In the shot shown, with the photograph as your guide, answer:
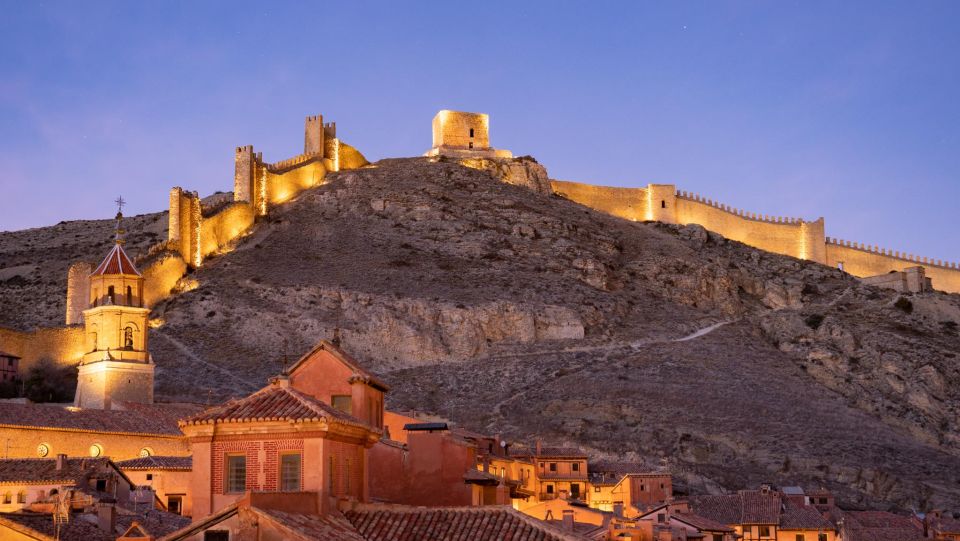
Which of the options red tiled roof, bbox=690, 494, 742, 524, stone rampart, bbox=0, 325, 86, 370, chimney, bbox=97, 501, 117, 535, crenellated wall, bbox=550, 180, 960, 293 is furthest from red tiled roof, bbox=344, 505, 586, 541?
crenellated wall, bbox=550, 180, 960, 293

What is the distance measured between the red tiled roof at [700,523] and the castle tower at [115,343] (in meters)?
26.9

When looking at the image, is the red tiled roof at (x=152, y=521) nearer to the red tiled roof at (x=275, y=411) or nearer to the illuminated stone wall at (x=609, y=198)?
the red tiled roof at (x=275, y=411)

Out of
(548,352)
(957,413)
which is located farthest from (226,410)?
(957,413)

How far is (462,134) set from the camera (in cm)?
12800

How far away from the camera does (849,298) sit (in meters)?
110

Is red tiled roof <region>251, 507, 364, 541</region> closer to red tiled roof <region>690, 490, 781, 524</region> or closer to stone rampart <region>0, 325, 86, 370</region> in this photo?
red tiled roof <region>690, 490, 781, 524</region>

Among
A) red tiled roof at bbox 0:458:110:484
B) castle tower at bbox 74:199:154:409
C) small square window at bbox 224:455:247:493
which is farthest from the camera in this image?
castle tower at bbox 74:199:154:409

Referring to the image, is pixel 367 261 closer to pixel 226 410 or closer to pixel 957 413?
pixel 957 413

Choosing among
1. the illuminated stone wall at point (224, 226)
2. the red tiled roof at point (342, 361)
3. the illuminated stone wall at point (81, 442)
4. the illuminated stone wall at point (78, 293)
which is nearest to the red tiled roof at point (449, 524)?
the red tiled roof at point (342, 361)

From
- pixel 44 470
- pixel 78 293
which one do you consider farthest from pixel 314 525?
pixel 78 293

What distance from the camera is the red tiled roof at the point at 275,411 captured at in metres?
19.8

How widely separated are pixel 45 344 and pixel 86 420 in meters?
22.7

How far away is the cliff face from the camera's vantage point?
7194 centimetres

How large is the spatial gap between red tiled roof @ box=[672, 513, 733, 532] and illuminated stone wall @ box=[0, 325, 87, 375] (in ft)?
127
